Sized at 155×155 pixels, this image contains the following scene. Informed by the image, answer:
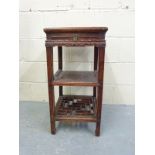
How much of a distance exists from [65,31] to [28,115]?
2.96 ft

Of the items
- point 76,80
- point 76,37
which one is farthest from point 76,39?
point 76,80

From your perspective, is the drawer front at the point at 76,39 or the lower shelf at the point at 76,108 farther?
the lower shelf at the point at 76,108

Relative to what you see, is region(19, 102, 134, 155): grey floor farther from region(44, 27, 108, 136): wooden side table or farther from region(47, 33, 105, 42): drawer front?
region(47, 33, 105, 42): drawer front

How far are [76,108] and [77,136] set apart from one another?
302mm

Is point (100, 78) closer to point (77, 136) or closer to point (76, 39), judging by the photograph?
point (76, 39)

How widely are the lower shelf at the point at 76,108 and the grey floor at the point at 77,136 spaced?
0.38 feet

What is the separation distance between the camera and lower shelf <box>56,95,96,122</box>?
1579 mm

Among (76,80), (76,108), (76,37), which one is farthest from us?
(76,108)

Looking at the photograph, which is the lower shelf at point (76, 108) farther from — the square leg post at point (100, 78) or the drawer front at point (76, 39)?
the drawer front at point (76, 39)

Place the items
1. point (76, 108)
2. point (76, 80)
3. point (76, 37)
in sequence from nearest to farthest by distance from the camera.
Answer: point (76, 37)
point (76, 80)
point (76, 108)

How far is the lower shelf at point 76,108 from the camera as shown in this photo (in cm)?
158

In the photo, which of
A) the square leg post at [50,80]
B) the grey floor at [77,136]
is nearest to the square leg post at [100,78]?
the grey floor at [77,136]

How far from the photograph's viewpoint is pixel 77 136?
1.56 m
